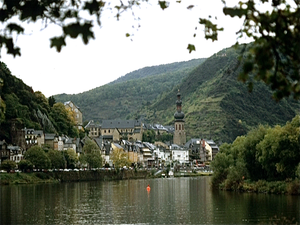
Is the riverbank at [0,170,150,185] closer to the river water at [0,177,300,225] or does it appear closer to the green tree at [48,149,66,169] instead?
the green tree at [48,149,66,169]

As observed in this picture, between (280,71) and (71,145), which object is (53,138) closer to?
(71,145)

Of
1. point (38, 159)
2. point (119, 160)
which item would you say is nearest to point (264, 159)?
point (38, 159)

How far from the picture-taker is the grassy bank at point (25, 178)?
283ft

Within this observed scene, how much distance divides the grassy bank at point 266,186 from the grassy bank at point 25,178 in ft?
112

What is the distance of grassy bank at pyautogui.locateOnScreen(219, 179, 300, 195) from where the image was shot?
2037 inches

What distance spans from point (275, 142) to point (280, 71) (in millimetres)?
45061

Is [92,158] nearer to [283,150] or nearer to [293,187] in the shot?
[283,150]

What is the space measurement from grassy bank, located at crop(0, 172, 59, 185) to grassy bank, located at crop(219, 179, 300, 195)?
34004mm

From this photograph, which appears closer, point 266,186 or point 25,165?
point 266,186

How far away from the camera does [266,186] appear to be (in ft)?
189

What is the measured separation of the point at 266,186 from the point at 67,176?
55371 millimetres

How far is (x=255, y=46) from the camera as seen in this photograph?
28.3 ft

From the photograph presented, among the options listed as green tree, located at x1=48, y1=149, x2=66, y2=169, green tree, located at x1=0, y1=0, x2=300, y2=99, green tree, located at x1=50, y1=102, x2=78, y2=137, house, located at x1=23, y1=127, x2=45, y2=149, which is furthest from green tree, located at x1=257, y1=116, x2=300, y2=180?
green tree, located at x1=50, y1=102, x2=78, y2=137

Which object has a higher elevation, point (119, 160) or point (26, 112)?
point (26, 112)
